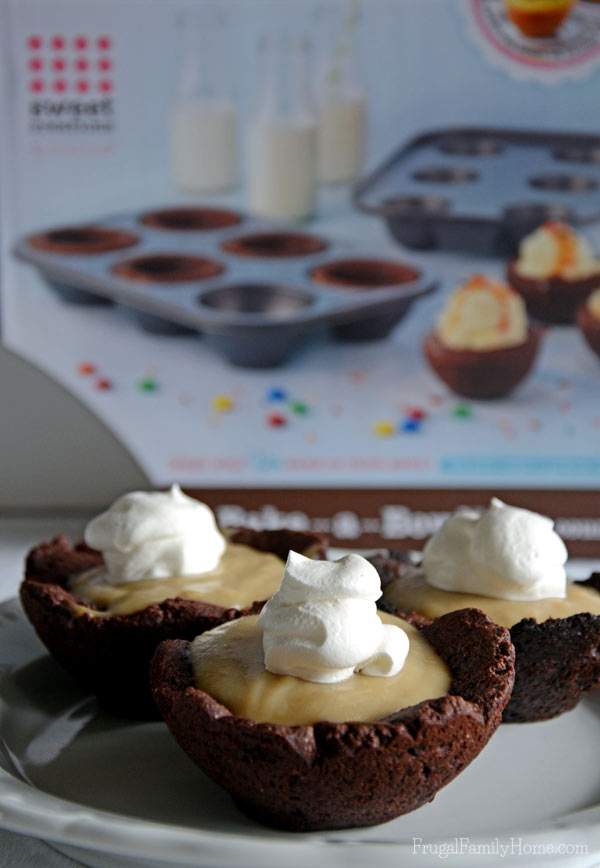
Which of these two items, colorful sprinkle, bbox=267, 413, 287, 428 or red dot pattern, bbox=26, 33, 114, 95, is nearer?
red dot pattern, bbox=26, 33, 114, 95

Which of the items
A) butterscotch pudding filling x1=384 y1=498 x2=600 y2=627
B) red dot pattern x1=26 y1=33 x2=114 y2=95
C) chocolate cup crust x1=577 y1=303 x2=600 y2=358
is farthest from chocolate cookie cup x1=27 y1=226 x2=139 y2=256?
butterscotch pudding filling x1=384 y1=498 x2=600 y2=627

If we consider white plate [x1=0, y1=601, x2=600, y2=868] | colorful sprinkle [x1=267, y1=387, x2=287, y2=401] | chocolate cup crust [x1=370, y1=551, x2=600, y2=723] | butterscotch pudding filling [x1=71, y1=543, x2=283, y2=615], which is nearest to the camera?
white plate [x1=0, y1=601, x2=600, y2=868]

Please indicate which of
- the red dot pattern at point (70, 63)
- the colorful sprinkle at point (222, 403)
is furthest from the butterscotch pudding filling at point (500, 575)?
the red dot pattern at point (70, 63)

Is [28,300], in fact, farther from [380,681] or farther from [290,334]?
[380,681]

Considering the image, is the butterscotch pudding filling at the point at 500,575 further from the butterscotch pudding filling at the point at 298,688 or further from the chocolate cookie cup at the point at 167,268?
the chocolate cookie cup at the point at 167,268

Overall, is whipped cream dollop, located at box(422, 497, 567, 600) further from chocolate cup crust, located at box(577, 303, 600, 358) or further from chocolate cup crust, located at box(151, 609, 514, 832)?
chocolate cup crust, located at box(577, 303, 600, 358)

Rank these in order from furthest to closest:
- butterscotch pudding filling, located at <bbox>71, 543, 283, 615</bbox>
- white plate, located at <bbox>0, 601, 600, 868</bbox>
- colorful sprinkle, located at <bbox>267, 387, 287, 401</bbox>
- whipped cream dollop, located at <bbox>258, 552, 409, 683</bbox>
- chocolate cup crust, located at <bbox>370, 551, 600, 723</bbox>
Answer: colorful sprinkle, located at <bbox>267, 387, 287, 401</bbox>, butterscotch pudding filling, located at <bbox>71, 543, 283, 615</bbox>, chocolate cup crust, located at <bbox>370, 551, 600, 723</bbox>, whipped cream dollop, located at <bbox>258, 552, 409, 683</bbox>, white plate, located at <bbox>0, 601, 600, 868</bbox>
